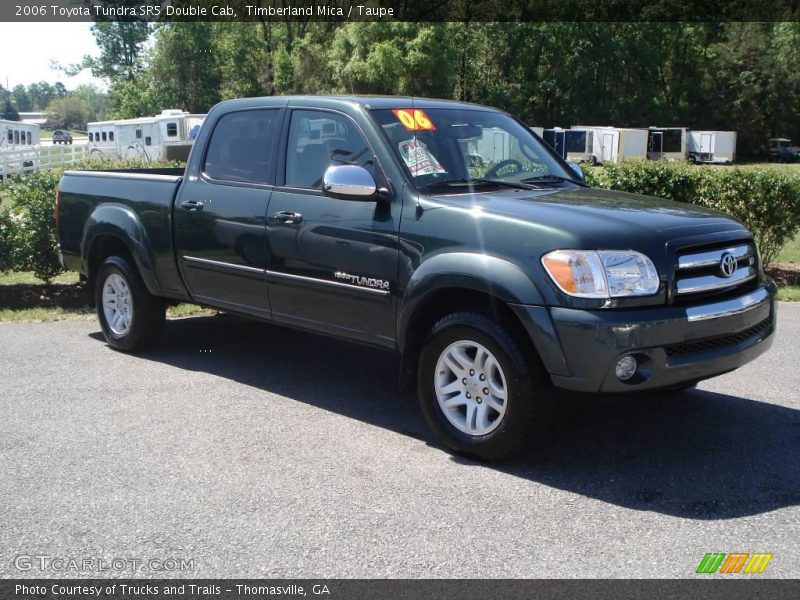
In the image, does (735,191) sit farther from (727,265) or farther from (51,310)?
(51,310)

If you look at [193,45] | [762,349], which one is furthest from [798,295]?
[193,45]

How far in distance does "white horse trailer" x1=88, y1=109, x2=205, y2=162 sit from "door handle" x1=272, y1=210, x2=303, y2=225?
3074cm

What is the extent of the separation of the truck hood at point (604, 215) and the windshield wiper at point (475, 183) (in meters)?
0.12

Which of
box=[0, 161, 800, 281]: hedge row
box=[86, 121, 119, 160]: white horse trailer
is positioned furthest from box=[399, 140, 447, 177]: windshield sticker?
box=[86, 121, 119, 160]: white horse trailer

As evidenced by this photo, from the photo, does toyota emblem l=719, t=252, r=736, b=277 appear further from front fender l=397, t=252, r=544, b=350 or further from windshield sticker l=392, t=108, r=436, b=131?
windshield sticker l=392, t=108, r=436, b=131

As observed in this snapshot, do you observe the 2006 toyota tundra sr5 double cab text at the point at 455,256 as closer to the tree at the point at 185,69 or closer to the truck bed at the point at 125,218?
the truck bed at the point at 125,218

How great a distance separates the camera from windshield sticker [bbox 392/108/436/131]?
569cm

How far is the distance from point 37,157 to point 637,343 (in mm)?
37496

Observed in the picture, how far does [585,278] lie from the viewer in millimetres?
4496

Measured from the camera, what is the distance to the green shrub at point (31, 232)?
1015 cm

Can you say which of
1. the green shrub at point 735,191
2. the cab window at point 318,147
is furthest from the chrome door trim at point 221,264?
the green shrub at point 735,191

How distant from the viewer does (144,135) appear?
39.7 m

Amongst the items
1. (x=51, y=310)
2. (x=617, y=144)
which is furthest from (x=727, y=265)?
(x=617, y=144)

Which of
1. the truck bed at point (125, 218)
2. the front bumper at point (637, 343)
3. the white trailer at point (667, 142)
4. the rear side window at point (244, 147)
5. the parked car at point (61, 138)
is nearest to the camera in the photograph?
the front bumper at point (637, 343)
